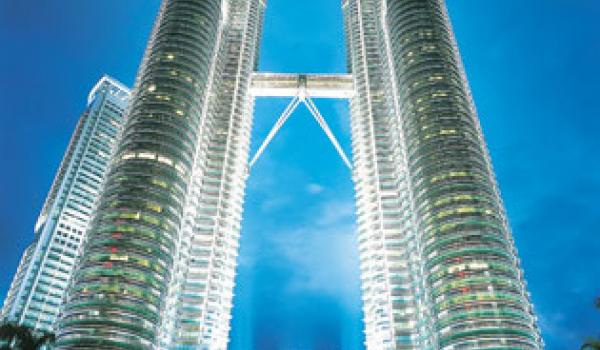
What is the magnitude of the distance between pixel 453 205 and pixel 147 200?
6749cm

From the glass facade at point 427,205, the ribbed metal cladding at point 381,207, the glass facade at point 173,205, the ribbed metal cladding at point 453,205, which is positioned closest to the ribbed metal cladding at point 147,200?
the glass facade at point 173,205

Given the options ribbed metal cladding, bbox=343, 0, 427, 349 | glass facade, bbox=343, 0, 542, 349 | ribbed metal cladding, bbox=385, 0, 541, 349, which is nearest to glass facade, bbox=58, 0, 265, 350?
ribbed metal cladding, bbox=343, 0, 427, 349

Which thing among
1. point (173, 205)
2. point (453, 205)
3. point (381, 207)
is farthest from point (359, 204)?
point (173, 205)

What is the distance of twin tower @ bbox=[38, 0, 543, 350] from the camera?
10925 cm

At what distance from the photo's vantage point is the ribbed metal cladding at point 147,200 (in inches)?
4237

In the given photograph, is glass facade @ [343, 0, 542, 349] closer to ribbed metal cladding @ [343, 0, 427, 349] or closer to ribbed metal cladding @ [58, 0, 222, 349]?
ribbed metal cladding @ [343, 0, 427, 349]

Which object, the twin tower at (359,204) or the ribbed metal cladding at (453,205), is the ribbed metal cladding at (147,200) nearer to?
the twin tower at (359,204)

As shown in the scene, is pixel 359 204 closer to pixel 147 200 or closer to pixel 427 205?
pixel 427 205

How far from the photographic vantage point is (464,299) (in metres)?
108

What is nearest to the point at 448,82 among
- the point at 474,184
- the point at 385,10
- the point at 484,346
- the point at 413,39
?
the point at 413,39

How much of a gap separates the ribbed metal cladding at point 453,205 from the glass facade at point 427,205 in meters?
0.24

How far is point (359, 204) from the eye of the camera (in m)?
163

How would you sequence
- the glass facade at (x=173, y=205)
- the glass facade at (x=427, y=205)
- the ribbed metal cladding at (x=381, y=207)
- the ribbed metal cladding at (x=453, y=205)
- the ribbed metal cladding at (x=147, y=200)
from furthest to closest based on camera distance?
the ribbed metal cladding at (x=381, y=207), the glass facade at (x=173, y=205), the glass facade at (x=427, y=205), the ribbed metal cladding at (x=147, y=200), the ribbed metal cladding at (x=453, y=205)

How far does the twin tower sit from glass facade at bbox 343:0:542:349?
35 cm
